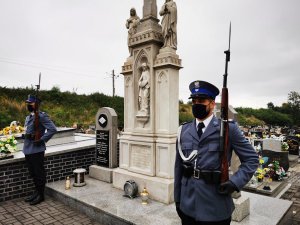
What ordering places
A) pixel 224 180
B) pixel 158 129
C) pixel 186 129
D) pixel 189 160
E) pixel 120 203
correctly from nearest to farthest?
pixel 224 180 → pixel 189 160 → pixel 186 129 → pixel 120 203 → pixel 158 129

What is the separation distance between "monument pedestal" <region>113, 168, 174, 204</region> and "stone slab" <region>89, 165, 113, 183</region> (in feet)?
2.38

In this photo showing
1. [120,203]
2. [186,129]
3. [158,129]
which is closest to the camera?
[186,129]

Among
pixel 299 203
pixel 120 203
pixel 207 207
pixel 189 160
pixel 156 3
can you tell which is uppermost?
pixel 156 3

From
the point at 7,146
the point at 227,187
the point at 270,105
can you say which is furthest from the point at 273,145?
the point at 270,105

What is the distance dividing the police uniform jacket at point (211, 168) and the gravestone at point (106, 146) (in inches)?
171

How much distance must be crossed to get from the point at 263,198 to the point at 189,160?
3627 millimetres

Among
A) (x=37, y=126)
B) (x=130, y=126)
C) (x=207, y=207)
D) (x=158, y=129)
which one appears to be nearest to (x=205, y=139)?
(x=207, y=207)

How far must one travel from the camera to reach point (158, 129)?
18.1 feet

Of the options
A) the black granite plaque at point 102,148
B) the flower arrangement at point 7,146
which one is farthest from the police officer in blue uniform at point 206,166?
the flower arrangement at point 7,146

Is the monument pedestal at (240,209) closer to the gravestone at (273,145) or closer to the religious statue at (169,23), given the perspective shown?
the religious statue at (169,23)

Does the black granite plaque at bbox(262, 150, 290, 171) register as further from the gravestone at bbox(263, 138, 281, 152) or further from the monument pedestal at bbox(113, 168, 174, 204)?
the monument pedestal at bbox(113, 168, 174, 204)

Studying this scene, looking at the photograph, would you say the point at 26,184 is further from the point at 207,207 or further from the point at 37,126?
the point at 207,207

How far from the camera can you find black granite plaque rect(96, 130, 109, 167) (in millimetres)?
6988

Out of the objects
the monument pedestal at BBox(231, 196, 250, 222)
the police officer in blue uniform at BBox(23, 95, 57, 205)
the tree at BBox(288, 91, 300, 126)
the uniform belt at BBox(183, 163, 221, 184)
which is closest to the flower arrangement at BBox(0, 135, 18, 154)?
the police officer in blue uniform at BBox(23, 95, 57, 205)
